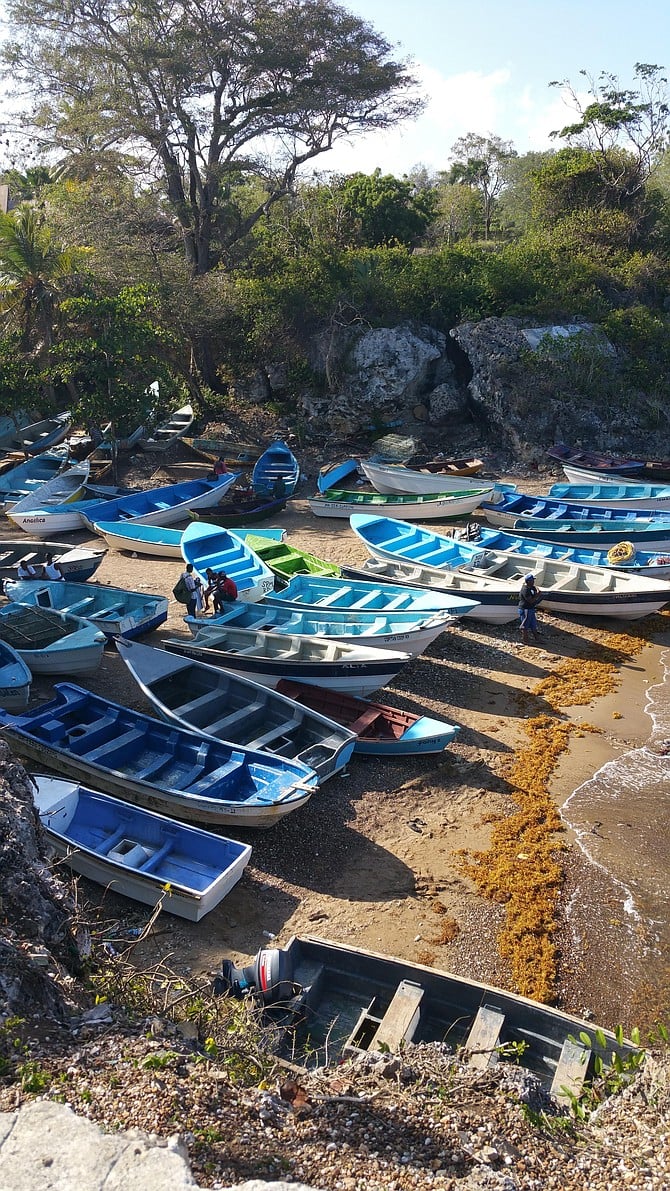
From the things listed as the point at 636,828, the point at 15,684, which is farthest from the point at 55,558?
the point at 636,828

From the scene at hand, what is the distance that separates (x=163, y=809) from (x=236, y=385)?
2448 cm

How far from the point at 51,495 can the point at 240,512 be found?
559cm

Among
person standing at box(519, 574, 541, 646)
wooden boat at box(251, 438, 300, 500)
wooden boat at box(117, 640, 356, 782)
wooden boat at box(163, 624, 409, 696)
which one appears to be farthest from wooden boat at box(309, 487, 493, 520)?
wooden boat at box(117, 640, 356, 782)

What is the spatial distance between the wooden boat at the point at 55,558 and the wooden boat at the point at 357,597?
3.94 meters

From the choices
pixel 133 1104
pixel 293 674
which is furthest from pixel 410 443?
pixel 133 1104

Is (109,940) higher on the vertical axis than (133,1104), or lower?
lower

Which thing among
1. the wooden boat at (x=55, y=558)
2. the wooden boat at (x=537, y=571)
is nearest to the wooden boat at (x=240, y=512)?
the wooden boat at (x=537, y=571)

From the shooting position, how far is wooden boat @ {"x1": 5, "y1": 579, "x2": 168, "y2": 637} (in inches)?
554

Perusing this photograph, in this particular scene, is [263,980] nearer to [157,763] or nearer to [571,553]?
[157,763]

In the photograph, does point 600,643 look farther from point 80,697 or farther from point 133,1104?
point 133,1104

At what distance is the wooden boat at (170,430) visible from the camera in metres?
27.1

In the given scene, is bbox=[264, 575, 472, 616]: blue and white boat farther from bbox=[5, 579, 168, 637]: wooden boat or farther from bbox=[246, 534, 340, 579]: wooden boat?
bbox=[5, 579, 168, 637]: wooden boat

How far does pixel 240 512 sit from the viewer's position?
831 inches

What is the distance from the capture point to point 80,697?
1115cm
